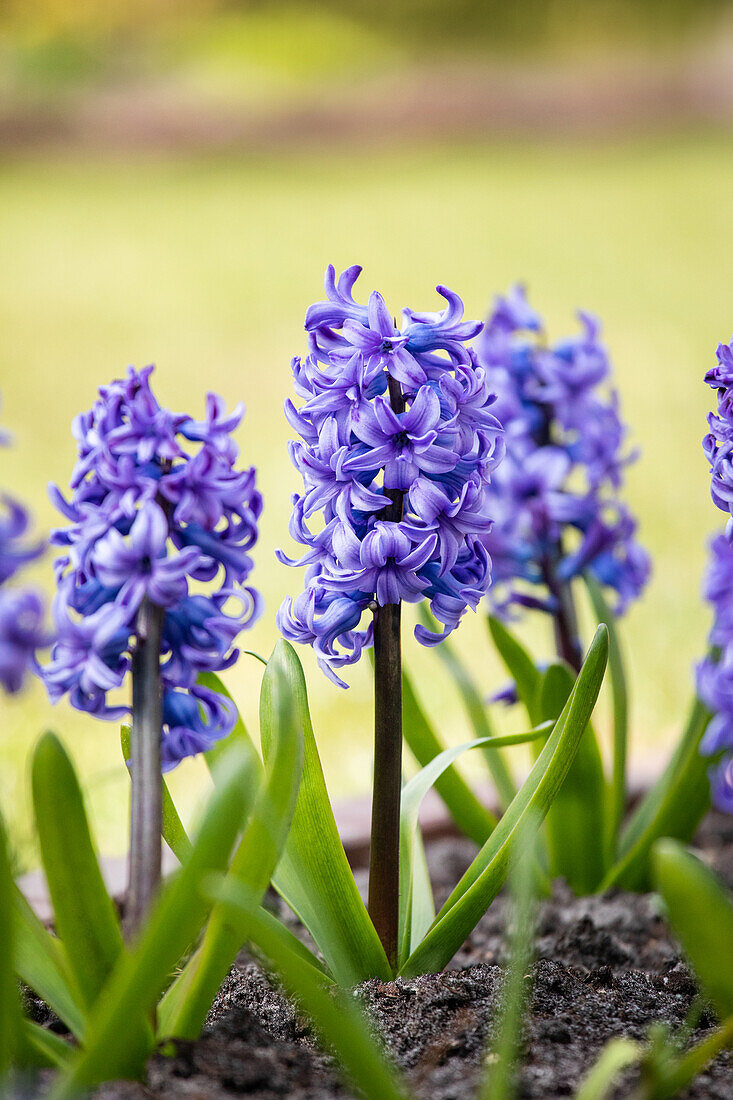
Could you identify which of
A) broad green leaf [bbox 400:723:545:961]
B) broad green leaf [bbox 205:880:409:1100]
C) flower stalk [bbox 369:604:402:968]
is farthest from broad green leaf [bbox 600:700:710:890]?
broad green leaf [bbox 205:880:409:1100]

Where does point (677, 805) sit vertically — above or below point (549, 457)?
below

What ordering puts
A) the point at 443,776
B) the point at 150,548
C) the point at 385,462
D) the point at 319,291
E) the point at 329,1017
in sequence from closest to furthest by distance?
the point at 329,1017, the point at 150,548, the point at 385,462, the point at 443,776, the point at 319,291

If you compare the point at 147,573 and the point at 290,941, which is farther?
the point at 290,941

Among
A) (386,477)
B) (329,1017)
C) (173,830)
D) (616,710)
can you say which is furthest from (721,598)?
(329,1017)

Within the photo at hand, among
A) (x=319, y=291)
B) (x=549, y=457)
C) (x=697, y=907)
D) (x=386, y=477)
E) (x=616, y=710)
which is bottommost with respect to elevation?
(x=697, y=907)

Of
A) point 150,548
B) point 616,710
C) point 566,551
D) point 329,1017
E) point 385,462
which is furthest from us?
point 566,551

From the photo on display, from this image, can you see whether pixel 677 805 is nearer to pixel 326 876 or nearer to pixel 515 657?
pixel 515 657
